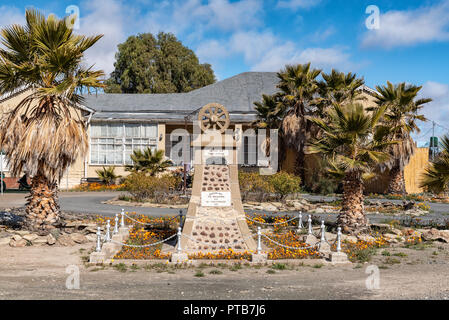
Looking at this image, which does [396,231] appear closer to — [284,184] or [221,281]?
[284,184]

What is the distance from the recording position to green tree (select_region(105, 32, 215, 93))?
5094cm

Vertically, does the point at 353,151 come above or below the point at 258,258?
above

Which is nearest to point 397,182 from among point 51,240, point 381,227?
point 381,227

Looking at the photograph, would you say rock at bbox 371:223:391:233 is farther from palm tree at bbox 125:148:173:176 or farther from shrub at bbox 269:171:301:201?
palm tree at bbox 125:148:173:176

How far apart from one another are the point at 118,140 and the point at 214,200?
2162 centimetres

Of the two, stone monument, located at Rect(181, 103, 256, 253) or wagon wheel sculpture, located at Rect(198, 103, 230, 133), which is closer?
stone monument, located at Rect(181, 103, 256, 253)

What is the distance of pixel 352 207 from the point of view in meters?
14.6

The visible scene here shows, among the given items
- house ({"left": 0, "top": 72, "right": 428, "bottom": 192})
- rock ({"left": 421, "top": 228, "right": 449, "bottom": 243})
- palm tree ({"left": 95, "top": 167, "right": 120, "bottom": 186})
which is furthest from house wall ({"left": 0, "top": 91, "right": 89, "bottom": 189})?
rock ({"left": 421, "top": 228, "right": 449, "bottom": 243})

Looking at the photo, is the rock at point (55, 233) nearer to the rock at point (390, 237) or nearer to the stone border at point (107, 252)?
the stone border at point (107, 252)

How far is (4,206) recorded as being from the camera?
20125 millimetres

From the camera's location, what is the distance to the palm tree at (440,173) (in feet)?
50.1

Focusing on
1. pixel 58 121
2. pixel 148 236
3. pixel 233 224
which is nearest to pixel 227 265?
pixel 233 224

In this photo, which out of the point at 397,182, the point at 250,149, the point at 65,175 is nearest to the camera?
the point at 397,182

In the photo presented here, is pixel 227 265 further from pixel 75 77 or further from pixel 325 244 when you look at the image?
pixel 75 77
